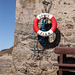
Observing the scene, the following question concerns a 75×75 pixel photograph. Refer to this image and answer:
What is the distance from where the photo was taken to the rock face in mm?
2900

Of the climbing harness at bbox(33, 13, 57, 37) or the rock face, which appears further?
the rock face

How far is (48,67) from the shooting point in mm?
2881

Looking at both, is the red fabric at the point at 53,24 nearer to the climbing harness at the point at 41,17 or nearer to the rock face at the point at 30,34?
the climbing harness at the point at 41,17

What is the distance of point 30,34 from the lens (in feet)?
9.87

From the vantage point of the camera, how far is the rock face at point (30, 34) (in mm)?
2900

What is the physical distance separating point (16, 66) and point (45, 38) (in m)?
0.95

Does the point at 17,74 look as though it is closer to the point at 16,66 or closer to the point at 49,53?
the point at 16,66

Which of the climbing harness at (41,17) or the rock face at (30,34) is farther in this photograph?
the rock face at (30,34)

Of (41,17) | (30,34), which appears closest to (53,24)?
(41,17)

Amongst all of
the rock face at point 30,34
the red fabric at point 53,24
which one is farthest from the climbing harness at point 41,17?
the rock face at point 30,34

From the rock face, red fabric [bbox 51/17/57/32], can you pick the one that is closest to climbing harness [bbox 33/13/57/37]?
red fabric [bbox 51/17/57/32]

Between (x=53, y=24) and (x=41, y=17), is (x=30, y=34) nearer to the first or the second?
(x=41, y=17)

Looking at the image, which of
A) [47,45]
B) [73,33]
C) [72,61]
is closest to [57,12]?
[73,33]

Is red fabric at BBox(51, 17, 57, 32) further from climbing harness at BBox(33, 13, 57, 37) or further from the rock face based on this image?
the rock face
